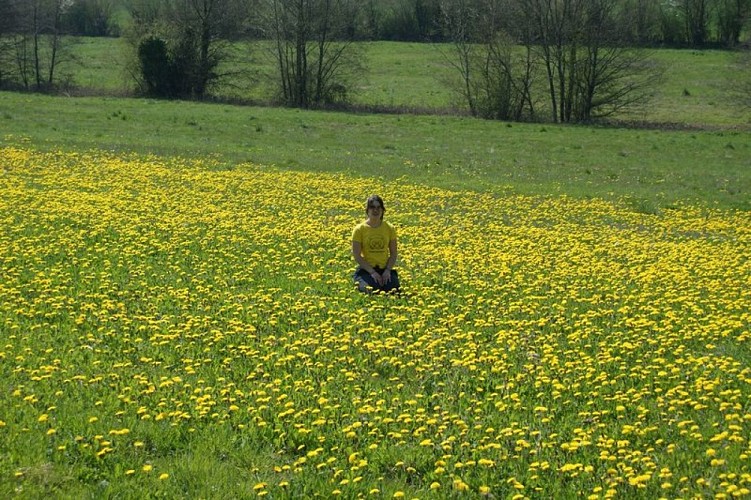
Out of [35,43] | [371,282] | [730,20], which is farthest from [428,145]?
[730,20]

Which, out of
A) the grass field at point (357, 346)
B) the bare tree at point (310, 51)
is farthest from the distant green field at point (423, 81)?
the grass field at point (357, 346)

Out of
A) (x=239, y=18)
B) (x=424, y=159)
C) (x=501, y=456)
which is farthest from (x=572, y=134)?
(x=501, y=456)

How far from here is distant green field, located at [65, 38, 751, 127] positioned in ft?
189

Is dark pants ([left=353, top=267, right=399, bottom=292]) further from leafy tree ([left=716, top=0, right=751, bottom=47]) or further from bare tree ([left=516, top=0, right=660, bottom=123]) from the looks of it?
leafy tree ([left=716, top=0, right=751, bottom=47])

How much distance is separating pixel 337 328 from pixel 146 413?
11.2 feet

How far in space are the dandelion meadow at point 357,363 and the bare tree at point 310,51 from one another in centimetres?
4323

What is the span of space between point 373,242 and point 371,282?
75 cm

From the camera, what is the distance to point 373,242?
13695mm

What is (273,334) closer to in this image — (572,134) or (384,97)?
(572,134)

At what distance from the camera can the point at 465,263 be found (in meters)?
15.3

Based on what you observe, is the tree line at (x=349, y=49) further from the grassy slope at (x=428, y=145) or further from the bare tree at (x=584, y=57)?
the grassy slope at (x=428, y=145)

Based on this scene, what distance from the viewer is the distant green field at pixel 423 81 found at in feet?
189

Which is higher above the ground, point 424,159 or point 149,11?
point 149,11

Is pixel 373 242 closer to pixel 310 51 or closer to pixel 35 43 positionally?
pixel 310 51
